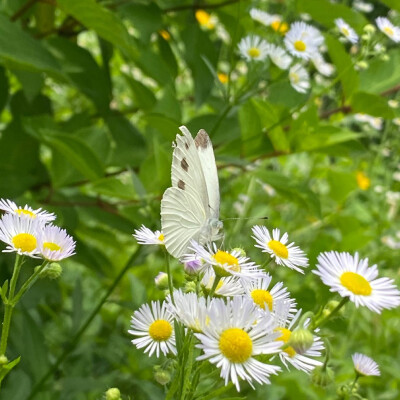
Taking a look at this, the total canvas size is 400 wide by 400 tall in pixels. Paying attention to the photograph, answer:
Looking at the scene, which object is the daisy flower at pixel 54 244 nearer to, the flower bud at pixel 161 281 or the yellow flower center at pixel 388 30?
the flower bud at pixel 161 281

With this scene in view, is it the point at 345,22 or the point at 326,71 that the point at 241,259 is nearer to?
the point at 345,22

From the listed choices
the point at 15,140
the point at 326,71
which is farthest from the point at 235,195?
the point at 15,140

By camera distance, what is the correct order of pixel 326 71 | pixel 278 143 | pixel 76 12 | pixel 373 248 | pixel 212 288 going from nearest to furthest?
pixel 212 288 → pixel 76 12 → pixel 278 143 → pixel 326 71 → pixel 373 248

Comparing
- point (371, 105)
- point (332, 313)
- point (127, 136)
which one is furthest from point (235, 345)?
point (127, 136)

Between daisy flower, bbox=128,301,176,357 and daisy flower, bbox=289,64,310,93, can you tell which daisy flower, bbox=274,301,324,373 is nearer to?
daisy flower, bbox=128,301,176,357

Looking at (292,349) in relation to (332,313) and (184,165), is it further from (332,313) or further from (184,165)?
(184,165)

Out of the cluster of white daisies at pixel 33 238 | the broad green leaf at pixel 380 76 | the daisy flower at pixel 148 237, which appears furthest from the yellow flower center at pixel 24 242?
the broad green leaf at pixel 380 76
